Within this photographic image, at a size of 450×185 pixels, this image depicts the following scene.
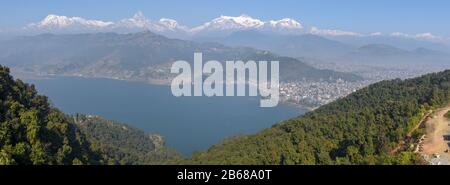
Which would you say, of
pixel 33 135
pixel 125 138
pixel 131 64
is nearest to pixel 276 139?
pixel 33 135

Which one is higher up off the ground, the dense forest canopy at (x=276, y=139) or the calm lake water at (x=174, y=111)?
the dense forest canopy at (x=276, y=139)

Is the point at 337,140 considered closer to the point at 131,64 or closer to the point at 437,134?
the point at 437,134

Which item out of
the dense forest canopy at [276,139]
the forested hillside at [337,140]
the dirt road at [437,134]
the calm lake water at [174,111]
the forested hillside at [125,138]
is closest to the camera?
the dense forest canopy at [276,139]

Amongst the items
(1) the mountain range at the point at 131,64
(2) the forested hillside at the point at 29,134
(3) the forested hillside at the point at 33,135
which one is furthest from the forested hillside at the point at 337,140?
(1) the mountain range at the point at 131,64

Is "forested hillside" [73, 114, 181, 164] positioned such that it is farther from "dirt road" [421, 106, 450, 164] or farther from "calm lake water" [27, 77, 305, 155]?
"dirt road" [421, 106, 450, 164]

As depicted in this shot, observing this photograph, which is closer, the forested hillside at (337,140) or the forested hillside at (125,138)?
the forested hillside at (337,140)

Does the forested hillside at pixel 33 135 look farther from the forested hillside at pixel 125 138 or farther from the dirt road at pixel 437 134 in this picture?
the dirt road at pixel 437 134
